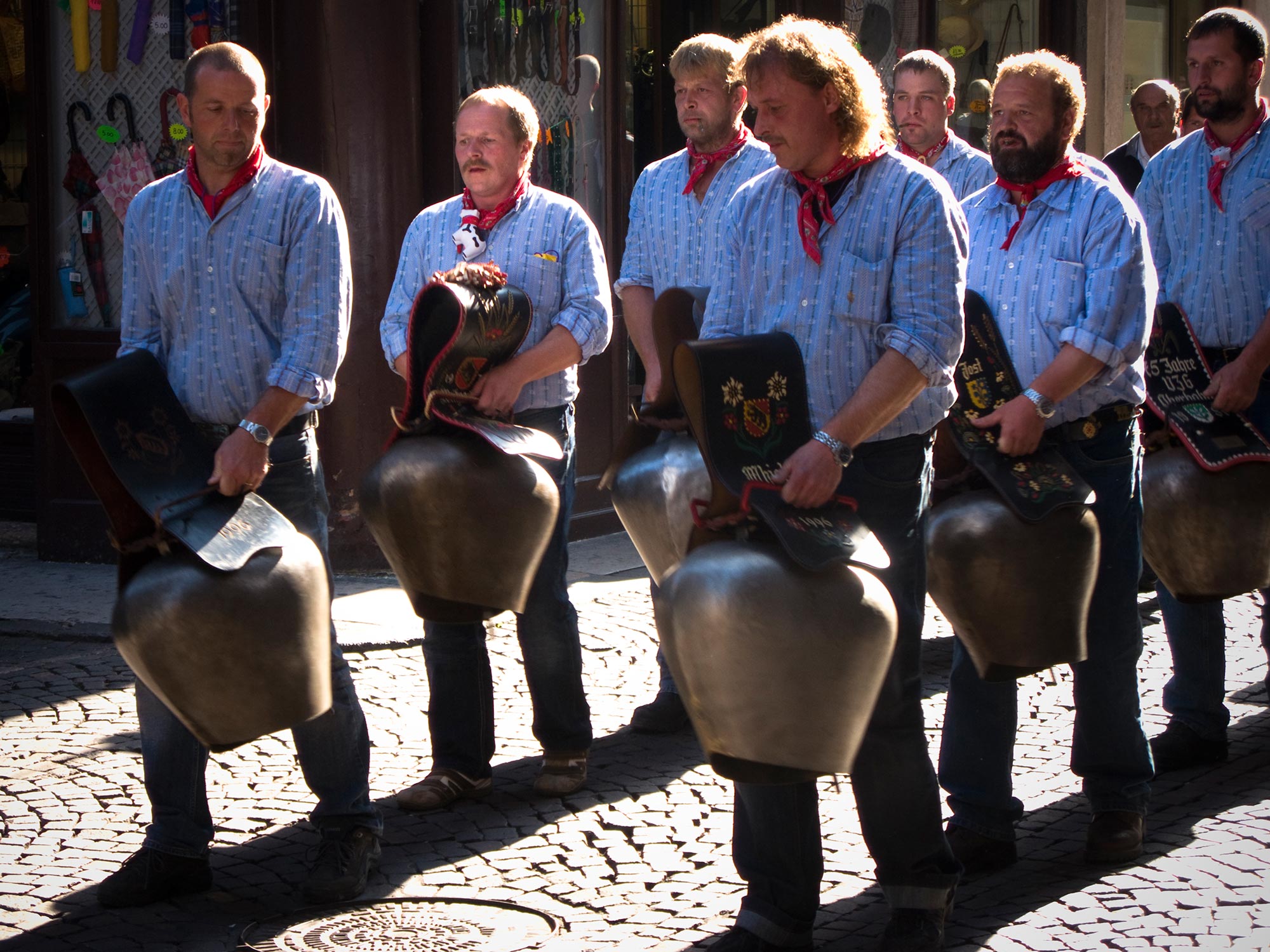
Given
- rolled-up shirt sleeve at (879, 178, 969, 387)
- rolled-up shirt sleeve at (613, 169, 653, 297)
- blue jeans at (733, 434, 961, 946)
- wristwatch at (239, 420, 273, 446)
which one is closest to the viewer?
rolled-up shirt sleeve at (879, 178, 969, 387)

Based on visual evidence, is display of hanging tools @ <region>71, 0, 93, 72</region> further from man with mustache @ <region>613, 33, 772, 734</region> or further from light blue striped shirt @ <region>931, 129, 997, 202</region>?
light blue striped shirt @ <region>931, 129, 997, 202</region>

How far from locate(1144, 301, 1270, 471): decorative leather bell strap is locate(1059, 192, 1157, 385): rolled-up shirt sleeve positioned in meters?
0.37

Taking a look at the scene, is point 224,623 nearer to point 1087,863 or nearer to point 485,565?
point 485,565

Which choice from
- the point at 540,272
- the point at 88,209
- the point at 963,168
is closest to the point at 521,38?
the point at 88,209

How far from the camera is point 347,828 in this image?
13.0 ft

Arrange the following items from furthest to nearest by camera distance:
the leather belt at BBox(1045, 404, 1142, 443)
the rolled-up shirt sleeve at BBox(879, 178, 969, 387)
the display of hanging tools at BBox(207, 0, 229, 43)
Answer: the display of hanging tools at BBox(207, 0, 229, 43) → the leather belt at BBox(1045, 404, 1142, 443) → the rolled-up shirt sleeve at BBox(879, 178, 969, 387)

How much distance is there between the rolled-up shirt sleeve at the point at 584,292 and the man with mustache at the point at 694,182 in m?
0.51

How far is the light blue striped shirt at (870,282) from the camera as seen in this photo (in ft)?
10.8

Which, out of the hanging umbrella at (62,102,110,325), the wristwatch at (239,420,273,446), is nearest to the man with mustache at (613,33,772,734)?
the wristwatch at (239,420,273,446)

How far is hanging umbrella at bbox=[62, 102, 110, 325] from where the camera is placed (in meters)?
7.96

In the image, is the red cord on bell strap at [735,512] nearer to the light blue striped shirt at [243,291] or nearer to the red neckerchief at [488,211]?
the light blue striped shirt at [243,291]

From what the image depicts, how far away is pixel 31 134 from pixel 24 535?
1.94m

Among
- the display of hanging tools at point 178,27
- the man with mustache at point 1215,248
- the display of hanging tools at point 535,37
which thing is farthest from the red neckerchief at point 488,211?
the display of hanging tools at point 535,37

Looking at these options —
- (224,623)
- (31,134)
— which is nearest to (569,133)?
(31,134)
